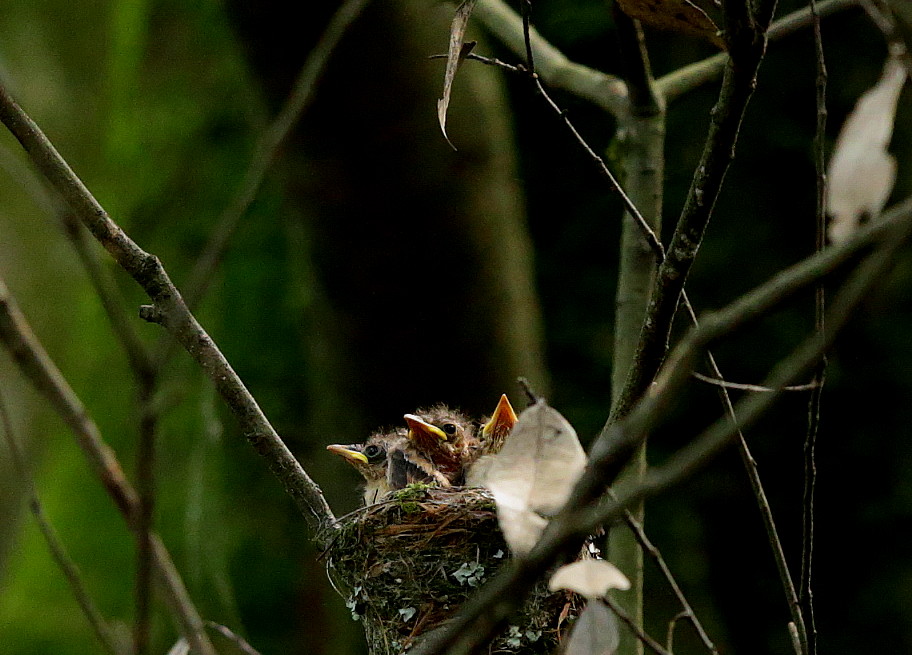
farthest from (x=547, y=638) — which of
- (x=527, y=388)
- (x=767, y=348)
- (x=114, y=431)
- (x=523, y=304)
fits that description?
(x=114, y=431)

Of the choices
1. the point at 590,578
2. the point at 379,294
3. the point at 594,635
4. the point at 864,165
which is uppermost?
the point at 864,165

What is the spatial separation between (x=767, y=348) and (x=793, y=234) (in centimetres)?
Answer: 51

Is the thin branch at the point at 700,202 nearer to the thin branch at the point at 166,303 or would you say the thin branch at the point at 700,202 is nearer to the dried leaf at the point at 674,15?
the dried leaf at the point at 674,15

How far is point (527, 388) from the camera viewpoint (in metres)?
1.34

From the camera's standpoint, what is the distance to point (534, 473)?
4.00ft

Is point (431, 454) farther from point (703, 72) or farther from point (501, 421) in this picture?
point (703, 72)

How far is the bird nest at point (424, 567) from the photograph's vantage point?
7.22 feet

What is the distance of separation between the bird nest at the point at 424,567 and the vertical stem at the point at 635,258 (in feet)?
0.85

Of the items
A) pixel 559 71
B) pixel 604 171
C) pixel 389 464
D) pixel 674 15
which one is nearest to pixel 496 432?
pixel 389 464

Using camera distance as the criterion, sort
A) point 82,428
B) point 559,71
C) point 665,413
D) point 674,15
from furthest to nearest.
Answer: point 559,71 → point 674,15 → point 82,428 → point 665,413

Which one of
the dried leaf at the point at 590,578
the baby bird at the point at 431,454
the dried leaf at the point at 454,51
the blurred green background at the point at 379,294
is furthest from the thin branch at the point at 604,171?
the blurred green background at the point at 379,294

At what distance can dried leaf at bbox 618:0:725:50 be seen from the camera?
168cm

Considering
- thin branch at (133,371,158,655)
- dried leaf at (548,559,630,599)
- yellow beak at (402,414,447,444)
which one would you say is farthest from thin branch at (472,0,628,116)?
thin branch at (133,371,158,655)

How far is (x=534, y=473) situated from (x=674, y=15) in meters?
0.82
